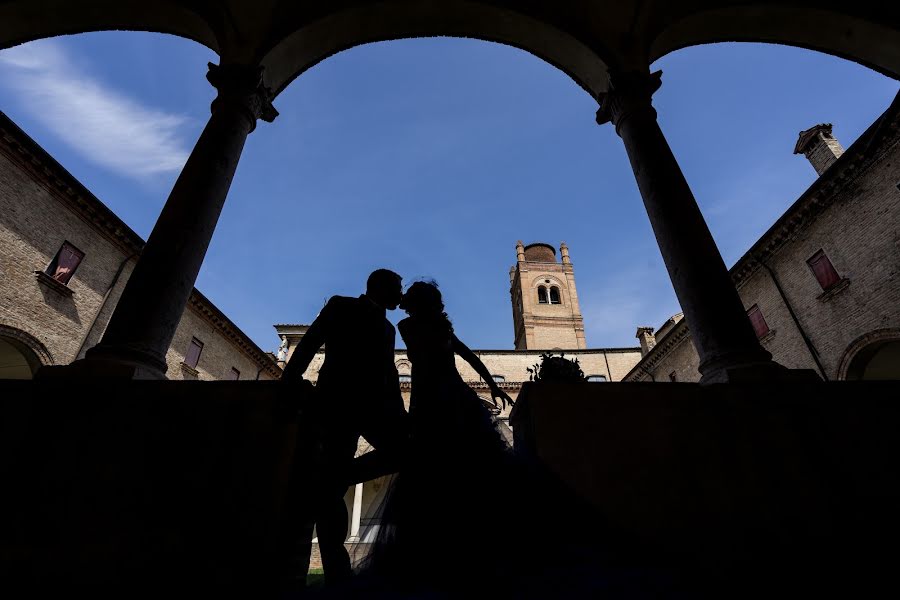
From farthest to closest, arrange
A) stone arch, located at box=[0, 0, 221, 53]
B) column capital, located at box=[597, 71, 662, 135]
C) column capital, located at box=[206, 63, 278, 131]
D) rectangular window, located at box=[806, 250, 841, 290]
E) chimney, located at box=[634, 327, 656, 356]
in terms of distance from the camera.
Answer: chimney, located at box=[634, 327, 656, 356]
rectangular window, located at box=[806, 250, 841, 290]
stone arch, located at box=[0, 0, 221, 53]
column capital, located at box=[597, 71, 662, 135]
column capital, located at box=[206, 63, 278, 131]

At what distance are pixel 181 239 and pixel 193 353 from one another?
15042 millimetres

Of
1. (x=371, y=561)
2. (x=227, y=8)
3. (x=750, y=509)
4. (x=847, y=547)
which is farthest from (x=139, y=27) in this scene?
(x=847, y=547)

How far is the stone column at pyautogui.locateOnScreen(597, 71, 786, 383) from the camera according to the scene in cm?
291

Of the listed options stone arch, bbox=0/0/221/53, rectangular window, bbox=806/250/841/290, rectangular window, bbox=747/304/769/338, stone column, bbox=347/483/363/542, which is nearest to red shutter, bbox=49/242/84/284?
stone arch, bbox=0/0/221/53

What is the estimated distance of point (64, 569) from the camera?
5.76ft

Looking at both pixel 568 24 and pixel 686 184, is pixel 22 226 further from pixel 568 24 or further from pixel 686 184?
pixel 686 184

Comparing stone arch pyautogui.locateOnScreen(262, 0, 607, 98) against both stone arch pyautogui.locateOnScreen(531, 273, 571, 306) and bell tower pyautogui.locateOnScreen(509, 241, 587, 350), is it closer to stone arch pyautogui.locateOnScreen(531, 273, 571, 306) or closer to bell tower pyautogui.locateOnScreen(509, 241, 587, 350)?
bell tower pyautogui.locateOnScreen(509, 241, 587, 350)

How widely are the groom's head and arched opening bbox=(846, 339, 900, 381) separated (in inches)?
516

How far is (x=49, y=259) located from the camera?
35.2 feet

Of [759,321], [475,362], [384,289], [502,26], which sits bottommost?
[475,362]

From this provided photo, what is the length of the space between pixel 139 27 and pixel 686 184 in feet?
22.6

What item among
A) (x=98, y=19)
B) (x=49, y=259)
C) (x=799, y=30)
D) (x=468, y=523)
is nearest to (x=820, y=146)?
(x=799, y=30)

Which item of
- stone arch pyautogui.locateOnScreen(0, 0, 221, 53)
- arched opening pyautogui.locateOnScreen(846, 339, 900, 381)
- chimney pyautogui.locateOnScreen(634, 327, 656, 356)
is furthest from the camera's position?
chimney pyautogui.locateOnScreen(634, 327, 656, 356)

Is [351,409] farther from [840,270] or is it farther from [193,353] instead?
[193,353]
